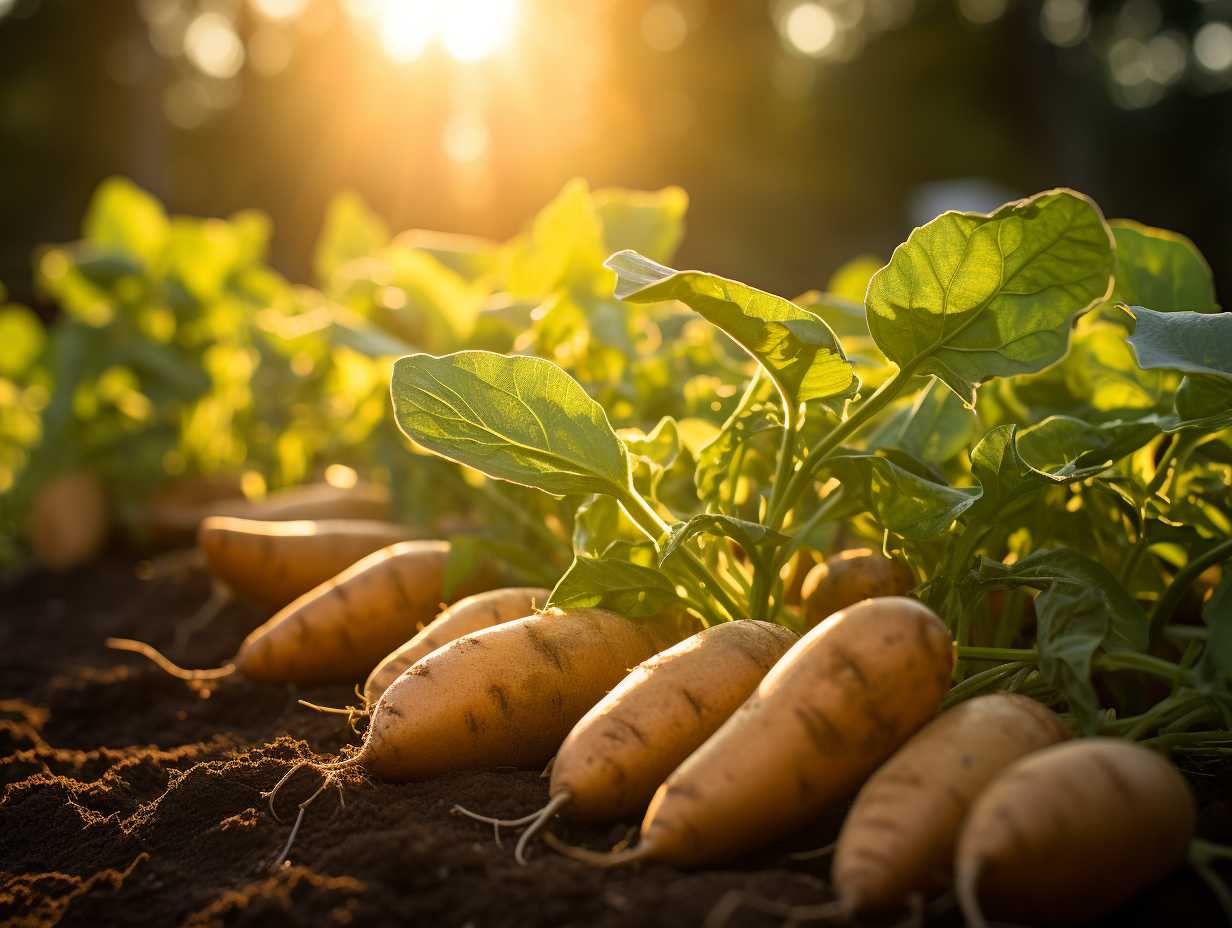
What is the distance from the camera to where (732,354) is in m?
1.77

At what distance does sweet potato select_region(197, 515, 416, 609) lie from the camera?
1.87 meters

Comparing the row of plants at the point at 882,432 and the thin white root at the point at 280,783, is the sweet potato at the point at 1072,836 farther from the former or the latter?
the thin white root at the point at 280,783

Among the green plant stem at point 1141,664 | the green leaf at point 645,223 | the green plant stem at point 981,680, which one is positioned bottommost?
the green plant stem at point 981,680

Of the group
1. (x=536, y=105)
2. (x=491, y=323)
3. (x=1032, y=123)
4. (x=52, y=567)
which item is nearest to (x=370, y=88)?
(x=536, y=105)

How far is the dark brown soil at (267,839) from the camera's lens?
2.52ft

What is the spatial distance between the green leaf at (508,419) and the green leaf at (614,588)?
111 millimetres

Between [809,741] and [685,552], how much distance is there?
0.32 metres

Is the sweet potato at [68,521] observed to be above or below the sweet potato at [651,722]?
above

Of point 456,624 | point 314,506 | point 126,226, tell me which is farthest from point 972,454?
point 126,226

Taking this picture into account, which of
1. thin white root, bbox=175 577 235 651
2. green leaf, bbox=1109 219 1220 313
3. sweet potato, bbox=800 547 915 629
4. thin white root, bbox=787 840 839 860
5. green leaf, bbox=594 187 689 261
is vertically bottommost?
thin white root, bbox=787 840 839 860

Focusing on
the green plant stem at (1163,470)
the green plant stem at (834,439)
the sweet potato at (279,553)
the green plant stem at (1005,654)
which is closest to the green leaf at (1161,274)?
the green plant stem at (1163,470)

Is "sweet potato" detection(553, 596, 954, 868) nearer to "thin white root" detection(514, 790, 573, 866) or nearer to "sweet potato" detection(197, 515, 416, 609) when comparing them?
"thin white root" detection(514, 790, 573, 866)

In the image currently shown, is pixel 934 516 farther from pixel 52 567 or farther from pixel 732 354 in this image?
pixel 52 567

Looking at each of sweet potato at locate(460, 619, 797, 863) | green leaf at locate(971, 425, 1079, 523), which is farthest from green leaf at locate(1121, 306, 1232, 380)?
sweet potato at locate(460, 619, 797, 863)
